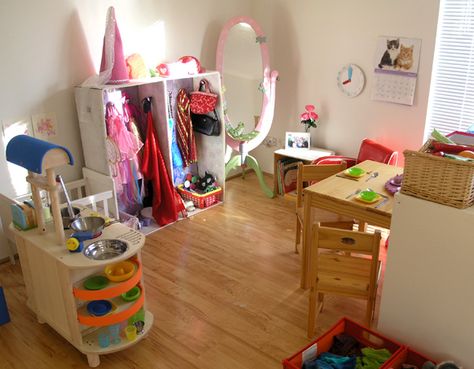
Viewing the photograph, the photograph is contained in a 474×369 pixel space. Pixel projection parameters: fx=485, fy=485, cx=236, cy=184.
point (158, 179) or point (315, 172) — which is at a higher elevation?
point (315, 172)

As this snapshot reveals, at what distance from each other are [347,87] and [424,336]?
2.65 m

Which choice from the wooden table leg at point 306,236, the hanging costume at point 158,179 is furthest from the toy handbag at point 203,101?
the wooden table leg at point 306,236

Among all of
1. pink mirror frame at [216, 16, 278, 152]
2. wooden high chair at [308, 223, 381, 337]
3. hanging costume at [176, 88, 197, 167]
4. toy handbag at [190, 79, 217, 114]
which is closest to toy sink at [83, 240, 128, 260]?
wooden high chair at [308, 223, 381, 337]

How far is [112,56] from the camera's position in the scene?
3.52 metres

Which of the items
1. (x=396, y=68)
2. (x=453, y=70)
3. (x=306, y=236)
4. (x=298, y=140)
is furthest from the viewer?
(x=298, y=140)

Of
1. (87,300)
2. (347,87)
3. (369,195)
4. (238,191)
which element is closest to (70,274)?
(87,300)

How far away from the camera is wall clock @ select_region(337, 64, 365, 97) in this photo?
4.21 m

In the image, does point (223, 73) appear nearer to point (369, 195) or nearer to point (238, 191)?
point (238, 191)

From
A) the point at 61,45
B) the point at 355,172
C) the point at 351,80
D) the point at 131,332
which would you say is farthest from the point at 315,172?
the point at 61,45

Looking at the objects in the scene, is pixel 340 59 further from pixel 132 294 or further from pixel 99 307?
pixel 99 307

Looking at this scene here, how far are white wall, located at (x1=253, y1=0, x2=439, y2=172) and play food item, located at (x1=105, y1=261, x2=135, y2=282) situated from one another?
8.54ft

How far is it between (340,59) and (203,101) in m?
1.28

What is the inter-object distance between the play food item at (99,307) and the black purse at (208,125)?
2101 mm

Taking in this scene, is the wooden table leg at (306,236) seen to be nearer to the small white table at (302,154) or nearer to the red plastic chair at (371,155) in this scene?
the red plastic chair at (371,155)
